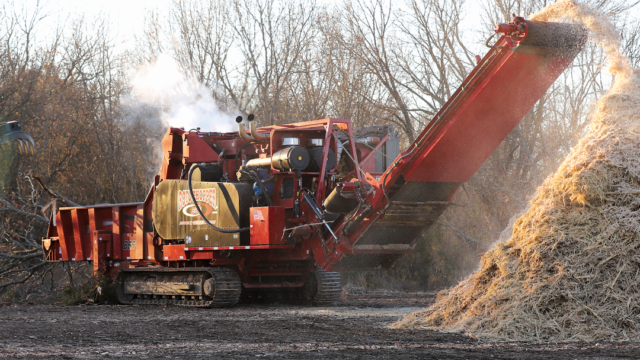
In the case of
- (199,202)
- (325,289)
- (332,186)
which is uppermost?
(332,186)

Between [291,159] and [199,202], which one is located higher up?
[291,159]

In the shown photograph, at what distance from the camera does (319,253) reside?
1138 cm

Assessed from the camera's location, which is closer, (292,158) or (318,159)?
(292,158)

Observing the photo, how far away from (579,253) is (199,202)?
20.4 ft

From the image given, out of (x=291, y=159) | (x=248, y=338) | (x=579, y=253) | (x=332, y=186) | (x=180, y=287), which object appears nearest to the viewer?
(x=579, y=253)

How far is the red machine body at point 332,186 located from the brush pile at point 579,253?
962 millimetres

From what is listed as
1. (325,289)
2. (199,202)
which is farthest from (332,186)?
(199,202)

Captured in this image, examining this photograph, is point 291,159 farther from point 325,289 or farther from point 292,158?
point 325,289

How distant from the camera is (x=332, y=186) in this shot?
11594 millimetres

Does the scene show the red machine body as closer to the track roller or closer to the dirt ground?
the track roller

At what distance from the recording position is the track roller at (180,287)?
1169 centimetres

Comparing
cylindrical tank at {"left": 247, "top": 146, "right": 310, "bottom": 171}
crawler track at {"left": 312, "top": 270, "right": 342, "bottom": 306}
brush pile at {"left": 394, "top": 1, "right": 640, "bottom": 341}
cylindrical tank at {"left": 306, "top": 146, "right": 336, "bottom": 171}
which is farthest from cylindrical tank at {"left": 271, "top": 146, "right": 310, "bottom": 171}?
brush pile at {"left": 394, "top": 1, "right": 640, "bottom": 341}

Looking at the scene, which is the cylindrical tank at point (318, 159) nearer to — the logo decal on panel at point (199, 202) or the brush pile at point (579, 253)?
the logo decal on panel at point (199, 202)

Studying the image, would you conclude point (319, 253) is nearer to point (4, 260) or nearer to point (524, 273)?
Result: point (524, 273)
